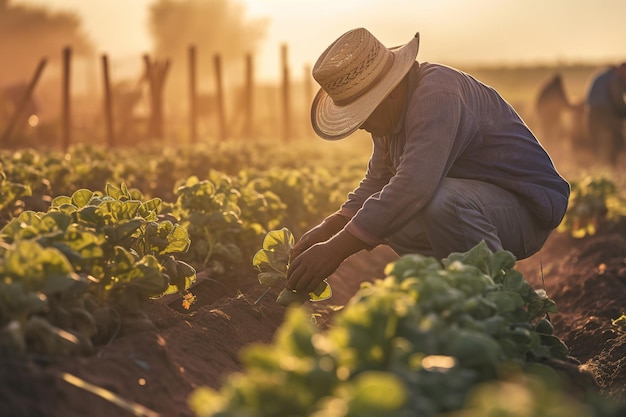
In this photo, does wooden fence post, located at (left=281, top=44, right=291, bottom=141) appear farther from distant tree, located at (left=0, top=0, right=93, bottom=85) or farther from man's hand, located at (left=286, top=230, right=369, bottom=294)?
distant tree, located at (left=0, top=0, right=93, bottom=85)

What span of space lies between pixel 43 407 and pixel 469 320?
4.29 ft

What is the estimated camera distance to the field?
2.90m

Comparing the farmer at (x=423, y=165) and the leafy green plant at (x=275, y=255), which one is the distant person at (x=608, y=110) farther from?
the leafy green plant at (x=275, y=255)

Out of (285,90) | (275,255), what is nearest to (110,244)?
(275,255)

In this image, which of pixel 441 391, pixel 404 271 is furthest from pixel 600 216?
pixel 441 391

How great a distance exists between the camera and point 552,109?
23.8 meters

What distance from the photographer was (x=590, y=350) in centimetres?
543

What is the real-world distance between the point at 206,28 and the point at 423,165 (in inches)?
3163

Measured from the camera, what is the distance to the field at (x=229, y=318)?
2902mm

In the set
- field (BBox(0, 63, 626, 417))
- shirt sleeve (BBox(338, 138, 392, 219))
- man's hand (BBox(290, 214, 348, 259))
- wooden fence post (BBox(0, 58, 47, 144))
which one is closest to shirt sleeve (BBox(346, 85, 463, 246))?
man's hand (BBox(290, 214, 348, 259))

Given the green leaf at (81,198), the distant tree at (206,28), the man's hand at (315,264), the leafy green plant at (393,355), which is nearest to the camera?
the leafy green plant at (393,355)

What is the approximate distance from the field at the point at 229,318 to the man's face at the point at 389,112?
35.4 inches

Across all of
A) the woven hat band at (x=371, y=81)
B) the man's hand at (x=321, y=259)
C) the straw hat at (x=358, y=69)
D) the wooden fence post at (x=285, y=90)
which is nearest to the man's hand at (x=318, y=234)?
the man's hand at (x=321, y=259)

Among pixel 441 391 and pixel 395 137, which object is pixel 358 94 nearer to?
pixel 395 137
